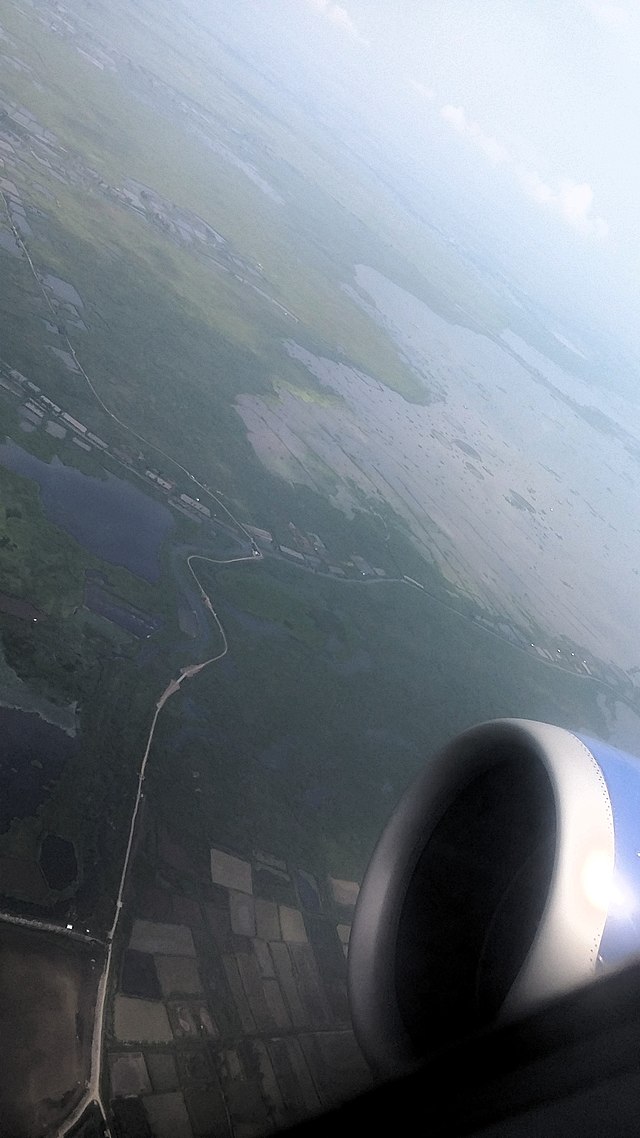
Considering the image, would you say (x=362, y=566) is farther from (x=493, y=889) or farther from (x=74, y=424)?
(x=493, y=889)

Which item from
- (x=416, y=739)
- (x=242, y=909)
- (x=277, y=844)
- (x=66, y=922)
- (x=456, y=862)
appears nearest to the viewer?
(x=456, y=862)

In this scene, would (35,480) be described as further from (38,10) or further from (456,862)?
(38,10)

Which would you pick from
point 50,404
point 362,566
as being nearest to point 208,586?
point 50,404

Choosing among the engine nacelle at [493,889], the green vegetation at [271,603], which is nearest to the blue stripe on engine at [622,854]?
the engine nacelle at [493,889]

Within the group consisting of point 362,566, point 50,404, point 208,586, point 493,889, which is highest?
point 493,889

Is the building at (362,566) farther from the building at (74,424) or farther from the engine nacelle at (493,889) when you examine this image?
the engine nacelle at (493,889)

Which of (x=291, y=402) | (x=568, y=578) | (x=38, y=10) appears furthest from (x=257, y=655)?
(x=38, y=10)

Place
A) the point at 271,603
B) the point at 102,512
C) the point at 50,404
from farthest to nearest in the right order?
the point at 50,404
the point at 271,603
the point at 102,512
